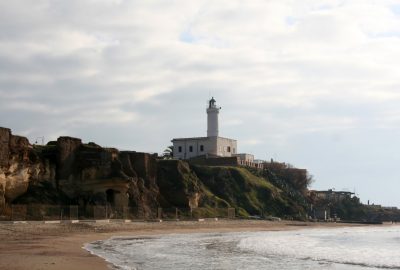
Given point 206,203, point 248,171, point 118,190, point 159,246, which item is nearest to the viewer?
point 159,246

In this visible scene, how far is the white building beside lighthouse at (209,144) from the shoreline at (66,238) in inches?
1517

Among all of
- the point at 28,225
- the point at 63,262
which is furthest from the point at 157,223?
the point at 63,262

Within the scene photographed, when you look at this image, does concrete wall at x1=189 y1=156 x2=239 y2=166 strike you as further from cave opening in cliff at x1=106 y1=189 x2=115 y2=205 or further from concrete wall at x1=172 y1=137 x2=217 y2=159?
cave opening in cliff at x1=106 y1=189 x2=115 y2=205

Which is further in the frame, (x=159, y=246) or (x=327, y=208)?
(x=327, y=208)

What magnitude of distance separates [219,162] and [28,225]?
2508 inches

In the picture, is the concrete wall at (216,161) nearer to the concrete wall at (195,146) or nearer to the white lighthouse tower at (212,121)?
the concrete wall at (195,146)

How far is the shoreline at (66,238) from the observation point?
24.3 metres

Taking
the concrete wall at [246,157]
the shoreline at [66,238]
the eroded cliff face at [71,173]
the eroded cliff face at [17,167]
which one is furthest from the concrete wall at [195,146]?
the eroded cliff face at [17,167]

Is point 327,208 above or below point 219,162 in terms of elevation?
below

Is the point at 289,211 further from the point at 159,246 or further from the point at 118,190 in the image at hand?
the point at 159,246

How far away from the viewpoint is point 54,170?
55.1 m

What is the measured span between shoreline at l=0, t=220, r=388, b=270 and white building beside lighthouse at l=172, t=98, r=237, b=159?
38.5m

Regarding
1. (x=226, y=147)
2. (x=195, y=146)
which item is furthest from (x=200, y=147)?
(x=226, y=147)

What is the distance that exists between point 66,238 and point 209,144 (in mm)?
70417
